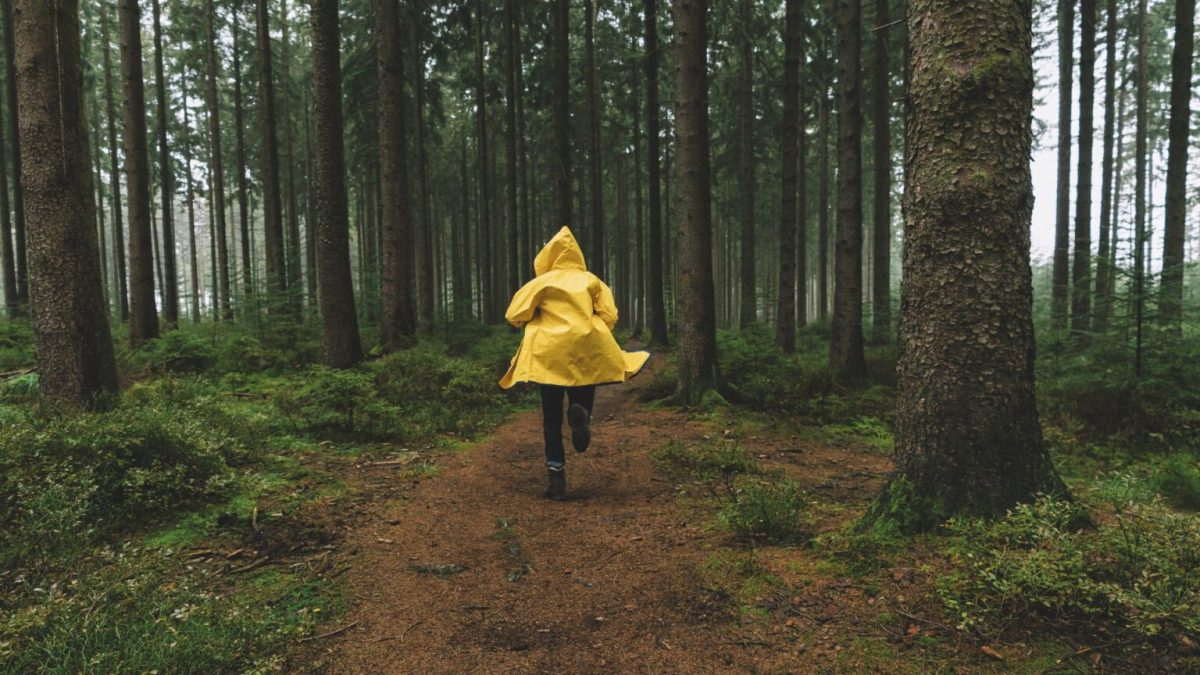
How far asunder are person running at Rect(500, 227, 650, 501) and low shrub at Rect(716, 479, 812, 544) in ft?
5.22

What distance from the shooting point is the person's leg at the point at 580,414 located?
505cm

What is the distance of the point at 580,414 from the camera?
5.05 meters

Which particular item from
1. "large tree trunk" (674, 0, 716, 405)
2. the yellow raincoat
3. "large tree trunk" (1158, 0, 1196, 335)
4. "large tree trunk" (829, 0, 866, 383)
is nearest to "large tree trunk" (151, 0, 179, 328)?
"large tree trunk" (674, 0, 716, 405)

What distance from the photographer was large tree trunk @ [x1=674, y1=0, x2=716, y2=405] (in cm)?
833

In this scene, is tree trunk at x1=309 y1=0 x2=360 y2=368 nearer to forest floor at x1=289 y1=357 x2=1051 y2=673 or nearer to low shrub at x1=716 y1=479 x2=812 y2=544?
forest floor at x1=289 y1=357 x2=1051 y2=673

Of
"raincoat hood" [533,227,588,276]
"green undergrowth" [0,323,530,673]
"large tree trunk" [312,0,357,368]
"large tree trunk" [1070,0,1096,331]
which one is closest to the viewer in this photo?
"green undergrowth" [0,323,530,673]

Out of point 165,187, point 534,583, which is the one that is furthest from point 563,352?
point 165,187

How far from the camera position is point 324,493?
460cm

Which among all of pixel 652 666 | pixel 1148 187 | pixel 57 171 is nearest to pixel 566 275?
pixel 652 666

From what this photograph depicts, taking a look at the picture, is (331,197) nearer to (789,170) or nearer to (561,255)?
(561,255)

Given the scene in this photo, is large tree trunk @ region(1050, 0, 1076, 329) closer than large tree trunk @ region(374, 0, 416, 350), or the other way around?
large tree trunk @ region(374, 0, 416, 350)

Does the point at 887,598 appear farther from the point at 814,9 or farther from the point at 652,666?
Result: the point at 814,9

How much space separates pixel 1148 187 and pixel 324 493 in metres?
45.3

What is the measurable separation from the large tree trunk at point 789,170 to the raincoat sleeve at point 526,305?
9363mm
